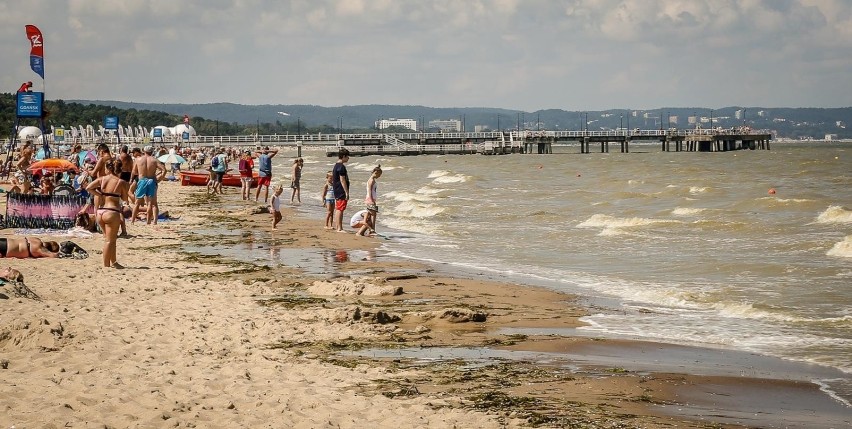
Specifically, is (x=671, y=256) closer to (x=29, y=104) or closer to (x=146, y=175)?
(x=146, y=175)

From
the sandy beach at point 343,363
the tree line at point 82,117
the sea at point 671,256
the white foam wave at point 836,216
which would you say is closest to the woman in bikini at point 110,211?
the sandy beach at point 343,363

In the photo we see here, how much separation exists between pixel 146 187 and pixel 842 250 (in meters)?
11.9

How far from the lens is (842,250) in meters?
14.8

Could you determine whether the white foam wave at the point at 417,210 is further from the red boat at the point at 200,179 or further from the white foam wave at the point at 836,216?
the red boat at the point at 200,179

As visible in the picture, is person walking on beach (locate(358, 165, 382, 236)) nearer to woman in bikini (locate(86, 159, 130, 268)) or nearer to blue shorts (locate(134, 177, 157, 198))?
blue shorts (locate(134, 177, 157, 198))

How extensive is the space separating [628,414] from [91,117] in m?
148

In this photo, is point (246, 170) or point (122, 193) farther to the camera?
point (246, 170)

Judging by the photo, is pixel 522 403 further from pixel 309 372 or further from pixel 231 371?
pixel 231 371

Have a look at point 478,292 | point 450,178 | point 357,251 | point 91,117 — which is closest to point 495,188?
point 450,178

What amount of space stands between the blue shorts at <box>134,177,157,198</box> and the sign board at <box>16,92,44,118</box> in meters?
4.11

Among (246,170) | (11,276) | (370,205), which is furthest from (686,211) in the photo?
(11,276)

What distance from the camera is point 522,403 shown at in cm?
593

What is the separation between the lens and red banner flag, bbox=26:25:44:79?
65.9 ft

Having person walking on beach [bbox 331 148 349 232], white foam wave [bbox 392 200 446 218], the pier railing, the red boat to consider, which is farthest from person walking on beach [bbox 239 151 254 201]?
the pier railing
